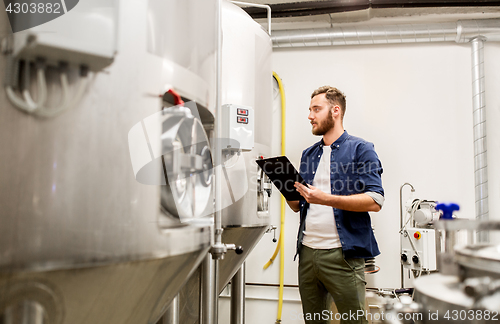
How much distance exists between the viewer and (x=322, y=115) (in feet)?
6.16

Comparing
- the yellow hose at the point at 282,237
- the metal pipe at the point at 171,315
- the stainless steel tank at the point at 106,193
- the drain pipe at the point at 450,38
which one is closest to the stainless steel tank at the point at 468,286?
the stainless steel tank at the point at 106,193

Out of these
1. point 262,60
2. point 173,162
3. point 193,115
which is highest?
point 262,60

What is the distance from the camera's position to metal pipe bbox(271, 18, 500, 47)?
2.68 meters

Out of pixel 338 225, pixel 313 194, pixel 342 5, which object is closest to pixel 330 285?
pixel 338 225

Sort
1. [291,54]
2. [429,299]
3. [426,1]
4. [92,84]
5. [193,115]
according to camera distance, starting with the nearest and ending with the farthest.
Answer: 1. [429,299]
2. [92,84]
3. [193,115]
4. [426,1]
5. [291,54]

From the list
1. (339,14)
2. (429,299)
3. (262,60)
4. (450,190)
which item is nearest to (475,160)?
(450,190)

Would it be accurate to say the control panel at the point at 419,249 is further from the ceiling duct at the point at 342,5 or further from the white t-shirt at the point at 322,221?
the ceiling duct at the point at 342,5

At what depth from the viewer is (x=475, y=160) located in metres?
2.68

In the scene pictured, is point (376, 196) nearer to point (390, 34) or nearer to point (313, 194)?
point (313, 194)

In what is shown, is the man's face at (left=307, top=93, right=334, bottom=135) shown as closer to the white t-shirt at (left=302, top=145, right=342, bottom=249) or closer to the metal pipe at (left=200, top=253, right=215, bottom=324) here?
the white t-shirt at (left=302, top=145, right=342, bottom=249)

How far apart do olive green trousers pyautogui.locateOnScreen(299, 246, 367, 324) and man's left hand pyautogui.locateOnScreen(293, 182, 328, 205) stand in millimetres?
232

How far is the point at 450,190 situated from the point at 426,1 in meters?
1.39

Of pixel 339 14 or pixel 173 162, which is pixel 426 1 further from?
pixel 173 162

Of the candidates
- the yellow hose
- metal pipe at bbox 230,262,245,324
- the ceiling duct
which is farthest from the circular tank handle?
the ceiling duct
